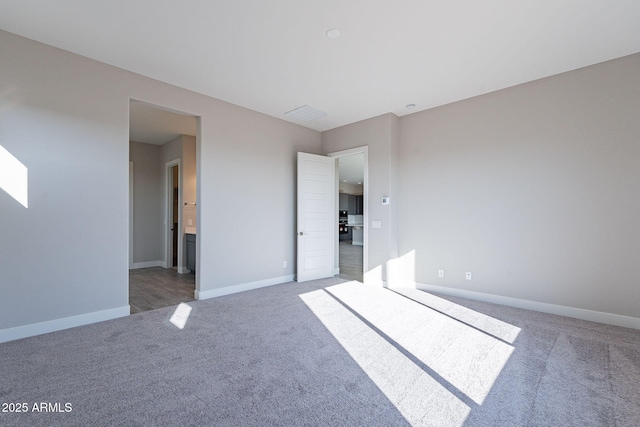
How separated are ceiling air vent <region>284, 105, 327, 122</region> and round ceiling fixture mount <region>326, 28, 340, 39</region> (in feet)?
5.90

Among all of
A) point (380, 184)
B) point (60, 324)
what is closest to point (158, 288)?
point (60, 324)

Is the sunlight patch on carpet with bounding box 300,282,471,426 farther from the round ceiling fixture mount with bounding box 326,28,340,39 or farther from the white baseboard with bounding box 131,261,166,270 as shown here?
the white baseboard with bounding box 131,261,166,270

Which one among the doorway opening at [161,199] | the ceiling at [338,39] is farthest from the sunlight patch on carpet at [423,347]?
the doorway opening at [161,199]

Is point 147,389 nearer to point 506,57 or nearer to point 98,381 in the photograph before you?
point 98,381

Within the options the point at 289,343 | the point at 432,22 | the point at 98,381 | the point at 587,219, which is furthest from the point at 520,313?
the point at 98,381

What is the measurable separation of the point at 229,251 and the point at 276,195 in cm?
127

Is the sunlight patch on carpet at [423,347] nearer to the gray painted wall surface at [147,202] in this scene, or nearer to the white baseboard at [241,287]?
the white baseboard at [241,287]

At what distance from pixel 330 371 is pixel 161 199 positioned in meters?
6.17

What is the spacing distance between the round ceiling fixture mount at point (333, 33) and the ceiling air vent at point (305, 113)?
1.80 meters

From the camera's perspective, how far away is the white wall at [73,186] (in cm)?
274

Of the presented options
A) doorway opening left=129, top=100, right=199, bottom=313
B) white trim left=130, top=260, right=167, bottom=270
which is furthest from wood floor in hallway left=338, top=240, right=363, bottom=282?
white trim left=130, top=260, right=167, bottom=270

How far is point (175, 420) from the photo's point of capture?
169 cm

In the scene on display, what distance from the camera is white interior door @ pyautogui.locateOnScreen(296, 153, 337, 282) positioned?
5109 mm

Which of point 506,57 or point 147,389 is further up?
point 506,57
